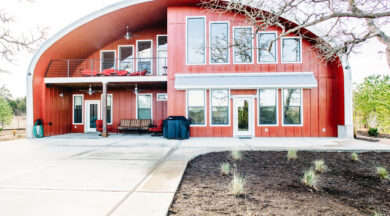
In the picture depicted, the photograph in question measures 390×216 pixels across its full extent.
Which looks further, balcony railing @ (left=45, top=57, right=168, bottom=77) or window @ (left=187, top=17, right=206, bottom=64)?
balcony railing @ (left=45, top=57, right=168, bottom=77)

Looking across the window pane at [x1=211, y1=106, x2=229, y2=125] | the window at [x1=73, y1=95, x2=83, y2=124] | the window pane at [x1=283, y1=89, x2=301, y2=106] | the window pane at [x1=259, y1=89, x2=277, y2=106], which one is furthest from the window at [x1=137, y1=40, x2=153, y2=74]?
the window pane at [x1=283, y1=89, x2=301, y2=106]

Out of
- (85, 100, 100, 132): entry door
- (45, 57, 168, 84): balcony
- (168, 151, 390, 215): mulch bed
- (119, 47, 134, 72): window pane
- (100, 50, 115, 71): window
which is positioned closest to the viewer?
(168, 151, 390, 215): mulch bed

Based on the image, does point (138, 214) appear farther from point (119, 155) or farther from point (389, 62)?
point (389, 62)

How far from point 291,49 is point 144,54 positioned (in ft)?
28.7

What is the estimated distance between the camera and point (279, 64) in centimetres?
1082

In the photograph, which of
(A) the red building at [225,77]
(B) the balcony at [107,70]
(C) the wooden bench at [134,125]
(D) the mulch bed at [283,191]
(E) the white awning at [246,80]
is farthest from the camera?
(C) the wooden bench at [134,125]

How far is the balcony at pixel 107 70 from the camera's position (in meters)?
11.0

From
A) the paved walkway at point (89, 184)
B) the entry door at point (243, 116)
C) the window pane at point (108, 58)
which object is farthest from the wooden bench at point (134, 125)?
the paved walkway at point (89, 184)

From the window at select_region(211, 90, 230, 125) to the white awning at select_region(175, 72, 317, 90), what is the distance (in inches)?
25.6

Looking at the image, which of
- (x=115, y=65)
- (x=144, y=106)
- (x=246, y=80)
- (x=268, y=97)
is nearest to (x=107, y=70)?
(x=115, y=65)

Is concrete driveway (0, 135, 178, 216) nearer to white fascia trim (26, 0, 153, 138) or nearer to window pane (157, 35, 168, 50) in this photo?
white fascia trim (26, 0, 153, 138)

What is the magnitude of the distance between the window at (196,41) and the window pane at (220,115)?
2.68m

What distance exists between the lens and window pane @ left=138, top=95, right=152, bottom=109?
13005mm

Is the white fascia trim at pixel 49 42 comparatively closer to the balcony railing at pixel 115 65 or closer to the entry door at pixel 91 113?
the balcony railing at pixel 115 65
